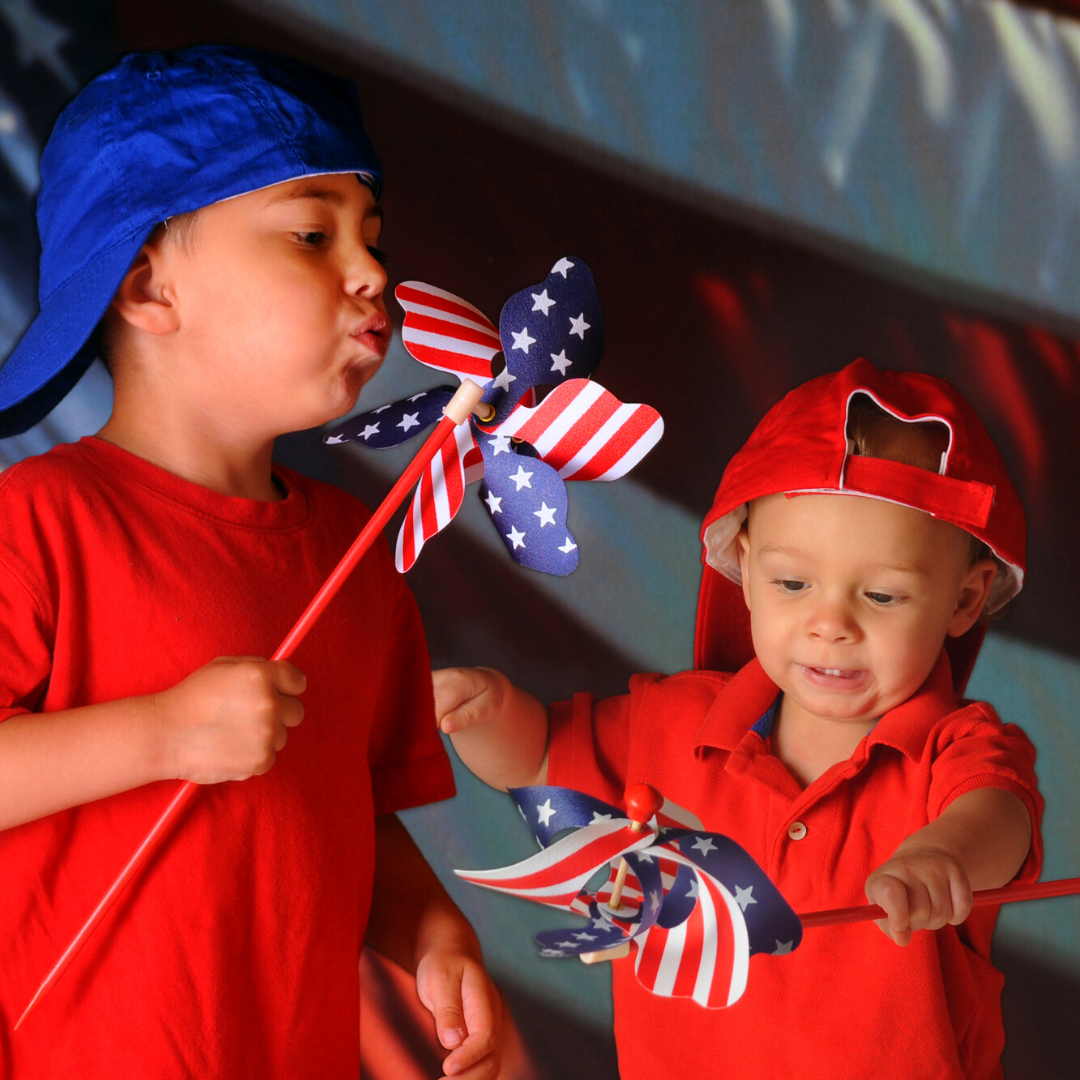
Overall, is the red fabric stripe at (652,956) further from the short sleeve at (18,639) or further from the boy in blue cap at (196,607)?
the short sleeve at (18,639)

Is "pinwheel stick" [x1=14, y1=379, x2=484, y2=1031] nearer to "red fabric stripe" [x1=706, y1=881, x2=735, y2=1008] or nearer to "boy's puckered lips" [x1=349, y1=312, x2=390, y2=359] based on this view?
"boy's puckered lips" [x1=349, y1=312, x2=390, y2=359]

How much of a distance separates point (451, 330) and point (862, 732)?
429 mm

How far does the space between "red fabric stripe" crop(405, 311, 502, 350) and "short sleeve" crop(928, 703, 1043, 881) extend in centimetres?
44

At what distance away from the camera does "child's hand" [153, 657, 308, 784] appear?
679 millimetres

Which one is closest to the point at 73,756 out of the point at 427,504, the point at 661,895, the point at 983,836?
the point at 427,504

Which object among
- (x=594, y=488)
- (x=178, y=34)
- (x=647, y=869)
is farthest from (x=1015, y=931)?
(x=178, y=34)

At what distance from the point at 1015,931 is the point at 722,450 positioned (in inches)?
17.8

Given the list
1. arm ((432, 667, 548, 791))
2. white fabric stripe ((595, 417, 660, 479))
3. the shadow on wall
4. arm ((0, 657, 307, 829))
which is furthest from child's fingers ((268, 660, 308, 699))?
the shadow on wall

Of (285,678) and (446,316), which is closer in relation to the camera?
(285,678)

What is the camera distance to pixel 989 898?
2.65ft

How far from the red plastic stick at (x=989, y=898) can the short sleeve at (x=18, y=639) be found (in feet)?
1.64

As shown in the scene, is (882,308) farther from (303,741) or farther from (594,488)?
(303,741)

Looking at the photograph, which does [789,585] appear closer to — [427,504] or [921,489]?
[921,489]

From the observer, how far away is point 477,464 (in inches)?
32.7
